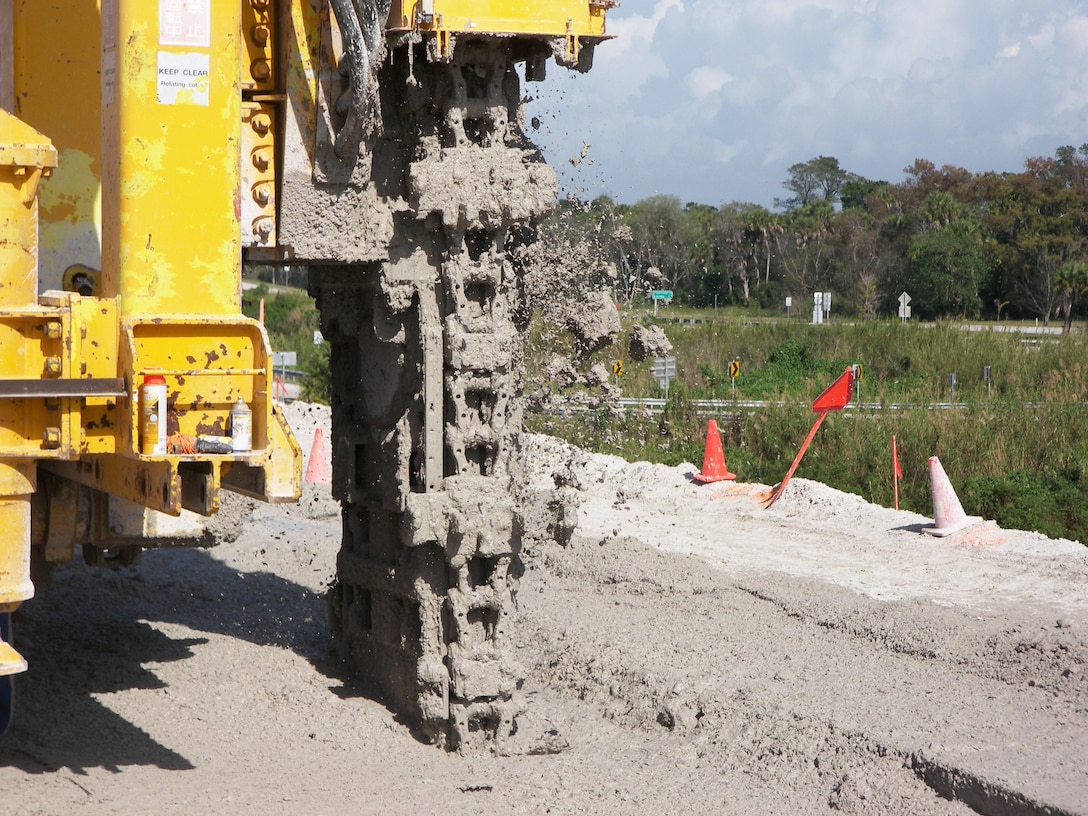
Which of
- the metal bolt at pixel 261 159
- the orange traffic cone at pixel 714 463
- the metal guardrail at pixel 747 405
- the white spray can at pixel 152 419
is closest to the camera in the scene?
the white spray can at pixel 152 419

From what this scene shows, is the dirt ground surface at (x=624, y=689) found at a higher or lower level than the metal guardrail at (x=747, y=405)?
lower

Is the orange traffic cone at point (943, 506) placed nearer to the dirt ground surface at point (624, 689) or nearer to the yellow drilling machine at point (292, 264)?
the dirt ground surface at point (624, 689)

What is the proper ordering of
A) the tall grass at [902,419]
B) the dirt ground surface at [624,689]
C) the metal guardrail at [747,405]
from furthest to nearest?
the metal guardrail at [747,405], the tall grass at [902,419], the dirt ground surface at [624,689]

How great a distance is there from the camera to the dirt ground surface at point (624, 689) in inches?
211

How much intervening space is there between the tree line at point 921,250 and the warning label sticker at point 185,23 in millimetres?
26394

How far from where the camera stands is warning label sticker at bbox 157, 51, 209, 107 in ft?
13.5

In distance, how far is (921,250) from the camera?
Result: 123ft

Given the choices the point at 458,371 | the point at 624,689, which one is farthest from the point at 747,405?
the point at 458,371

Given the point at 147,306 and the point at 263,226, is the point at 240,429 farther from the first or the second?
the point at 263,226

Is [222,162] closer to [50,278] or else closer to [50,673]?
[50,278]

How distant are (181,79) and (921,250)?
1406 inches

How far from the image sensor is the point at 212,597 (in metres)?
8.68

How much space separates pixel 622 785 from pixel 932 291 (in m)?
33.7

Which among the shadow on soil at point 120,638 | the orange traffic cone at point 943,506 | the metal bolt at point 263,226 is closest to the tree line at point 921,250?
the orange traffic cone at point 943,506
